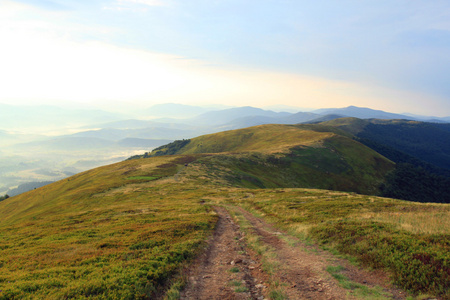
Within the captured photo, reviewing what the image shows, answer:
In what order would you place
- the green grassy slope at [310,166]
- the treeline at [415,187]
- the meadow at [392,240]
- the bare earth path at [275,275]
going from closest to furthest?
the meadow at [392,240], the bare earth path at [275,275], the green grassy slope at [310,166], the treeline at [415,187]

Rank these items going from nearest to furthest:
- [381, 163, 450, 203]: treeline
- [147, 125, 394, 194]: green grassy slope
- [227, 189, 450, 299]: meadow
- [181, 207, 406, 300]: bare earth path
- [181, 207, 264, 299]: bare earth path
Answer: [227, 189, 450, 299]: meadow → [181, 207, 406, 300]: bare earth path → [181, 207, 264, 299]: bare earth path → [147, 125, 394, 194]: green grassy slope → [381, 163, 450, 203]: treeline

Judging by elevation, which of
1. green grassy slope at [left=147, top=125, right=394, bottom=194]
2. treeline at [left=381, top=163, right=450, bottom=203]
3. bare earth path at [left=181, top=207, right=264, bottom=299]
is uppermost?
bare earth path at [left=181, top=207, right=264, bottom=299]

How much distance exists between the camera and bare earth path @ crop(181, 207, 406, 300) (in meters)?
11.2

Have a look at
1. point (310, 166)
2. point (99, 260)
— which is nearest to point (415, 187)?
point (310, 166)

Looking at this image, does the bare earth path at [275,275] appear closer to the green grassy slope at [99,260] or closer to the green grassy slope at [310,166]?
the green grassy slope at [99,260]

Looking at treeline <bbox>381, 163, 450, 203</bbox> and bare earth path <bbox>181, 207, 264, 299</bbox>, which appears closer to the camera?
bare earth path <bbox>181, 207, 264, 299</bbox>

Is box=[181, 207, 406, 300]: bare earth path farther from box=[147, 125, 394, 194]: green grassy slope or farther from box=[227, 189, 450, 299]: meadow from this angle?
box=[147, 125, 394, 194]: green grassy slope

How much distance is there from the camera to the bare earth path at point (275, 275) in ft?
36.6

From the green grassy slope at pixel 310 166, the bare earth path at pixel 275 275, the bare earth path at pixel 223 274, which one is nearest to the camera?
the bare earth path at pixel 275 275

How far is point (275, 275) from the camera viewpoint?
1299 centimetres

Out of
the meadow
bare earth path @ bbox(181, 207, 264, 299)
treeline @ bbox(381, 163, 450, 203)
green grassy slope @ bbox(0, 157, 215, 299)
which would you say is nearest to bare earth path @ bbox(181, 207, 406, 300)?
bare earth path @ bbox(181, 207, 264, 299)

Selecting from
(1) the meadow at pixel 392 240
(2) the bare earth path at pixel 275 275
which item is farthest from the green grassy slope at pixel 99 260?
(1) the meadow at pixel 392 240

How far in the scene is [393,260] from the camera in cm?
A: 1249

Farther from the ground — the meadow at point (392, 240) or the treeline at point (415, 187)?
the meadow at point (392, 240)
